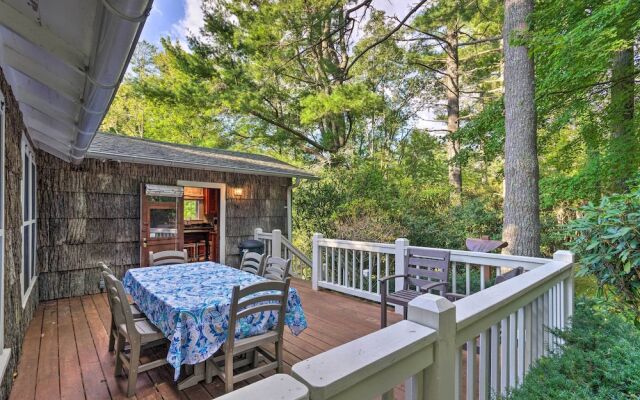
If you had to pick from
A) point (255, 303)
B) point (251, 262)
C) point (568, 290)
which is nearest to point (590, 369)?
point (568, 290)

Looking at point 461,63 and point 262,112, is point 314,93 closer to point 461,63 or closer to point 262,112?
point 262,112

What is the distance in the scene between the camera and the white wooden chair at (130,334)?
2471 mm

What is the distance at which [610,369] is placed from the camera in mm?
1674

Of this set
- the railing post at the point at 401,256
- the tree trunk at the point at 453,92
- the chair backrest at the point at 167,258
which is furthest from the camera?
the tree trunk at the point at 453,92

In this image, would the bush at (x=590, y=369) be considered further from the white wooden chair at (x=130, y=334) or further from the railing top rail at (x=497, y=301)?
the white wooden chair at (x=130, y=334)

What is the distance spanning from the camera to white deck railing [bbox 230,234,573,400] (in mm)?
906

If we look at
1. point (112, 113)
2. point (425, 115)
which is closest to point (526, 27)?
point (425, 115)

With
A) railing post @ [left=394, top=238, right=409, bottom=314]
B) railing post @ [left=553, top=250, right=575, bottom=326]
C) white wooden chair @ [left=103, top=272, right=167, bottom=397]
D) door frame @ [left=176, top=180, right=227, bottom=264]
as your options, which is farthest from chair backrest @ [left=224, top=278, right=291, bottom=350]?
door frame @ [left=176, top=180, right=227, bottom=264]

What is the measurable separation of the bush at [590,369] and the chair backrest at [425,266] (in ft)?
4.45

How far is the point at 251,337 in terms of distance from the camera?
2596 mm

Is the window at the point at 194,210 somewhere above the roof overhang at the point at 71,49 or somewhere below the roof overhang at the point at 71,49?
below

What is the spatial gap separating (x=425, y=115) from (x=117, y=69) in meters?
12.7

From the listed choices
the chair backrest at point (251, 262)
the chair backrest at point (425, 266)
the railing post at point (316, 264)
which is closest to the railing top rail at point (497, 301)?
the chair backrest at point (425, 266)

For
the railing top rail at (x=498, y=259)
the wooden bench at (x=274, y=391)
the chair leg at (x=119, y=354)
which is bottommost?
the chair leg at (x=119, y=354)
